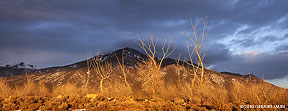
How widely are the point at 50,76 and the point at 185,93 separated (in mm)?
104124

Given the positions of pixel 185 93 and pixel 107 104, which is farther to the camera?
pixel 185 93

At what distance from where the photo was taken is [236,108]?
9.59m

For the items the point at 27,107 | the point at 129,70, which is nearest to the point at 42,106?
the point at 27,107

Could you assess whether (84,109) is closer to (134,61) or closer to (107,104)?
(107,104)

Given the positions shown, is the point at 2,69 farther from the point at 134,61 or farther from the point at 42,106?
the point at 42,106

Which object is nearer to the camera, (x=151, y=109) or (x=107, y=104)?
(x=151, y=109)

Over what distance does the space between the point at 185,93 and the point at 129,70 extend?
304 feet

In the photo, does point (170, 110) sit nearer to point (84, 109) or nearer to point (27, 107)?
point (84, 109)

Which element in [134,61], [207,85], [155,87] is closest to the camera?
[207,85]

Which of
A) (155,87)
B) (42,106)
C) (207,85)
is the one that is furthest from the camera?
(155,87)

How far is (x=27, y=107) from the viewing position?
1055 cm

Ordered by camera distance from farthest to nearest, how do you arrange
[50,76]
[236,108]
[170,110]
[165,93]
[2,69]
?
1. [2,69]
2. [50,76]
3. [165,93]
4. [236,108]
5. [170,110]

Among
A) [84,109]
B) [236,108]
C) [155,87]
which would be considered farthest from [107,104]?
[155,87]

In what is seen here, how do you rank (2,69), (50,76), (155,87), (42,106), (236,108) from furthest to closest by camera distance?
1. (2,69)
2. (50,76)
3. (155,87)
4. (42,106)
5. (236,108)
